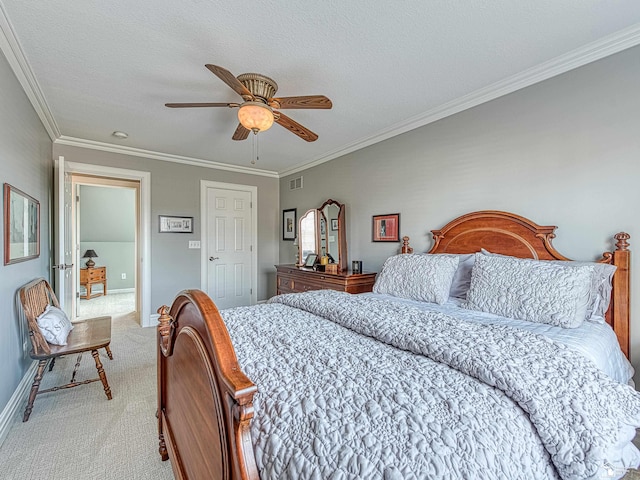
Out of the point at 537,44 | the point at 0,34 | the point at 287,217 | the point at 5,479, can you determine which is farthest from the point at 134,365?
the point at 537,44

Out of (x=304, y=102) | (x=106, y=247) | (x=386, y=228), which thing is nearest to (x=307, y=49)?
(x=304, y=102)

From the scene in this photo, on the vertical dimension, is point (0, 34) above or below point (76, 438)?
above

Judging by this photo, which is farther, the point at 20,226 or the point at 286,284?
the point at 286,284

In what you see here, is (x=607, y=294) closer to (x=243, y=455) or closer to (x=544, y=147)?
(x=544, y=147)

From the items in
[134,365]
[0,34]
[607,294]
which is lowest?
[134,365]

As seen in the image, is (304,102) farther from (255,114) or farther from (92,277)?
(92,277)

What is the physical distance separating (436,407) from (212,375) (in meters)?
0.64

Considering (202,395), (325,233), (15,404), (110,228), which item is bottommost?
(15,404)

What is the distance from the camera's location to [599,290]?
6.05ft

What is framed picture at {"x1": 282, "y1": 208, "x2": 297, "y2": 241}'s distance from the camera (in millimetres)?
4992

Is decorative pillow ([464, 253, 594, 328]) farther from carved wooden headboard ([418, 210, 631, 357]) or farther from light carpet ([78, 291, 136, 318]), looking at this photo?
light carpet ([78, 291, 136, 318])

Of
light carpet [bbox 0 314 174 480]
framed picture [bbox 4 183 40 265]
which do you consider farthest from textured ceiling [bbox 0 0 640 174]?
light carpet [bbox 0 314 174 480]

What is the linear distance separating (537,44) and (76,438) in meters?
3.75

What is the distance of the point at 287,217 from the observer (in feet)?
16.9
